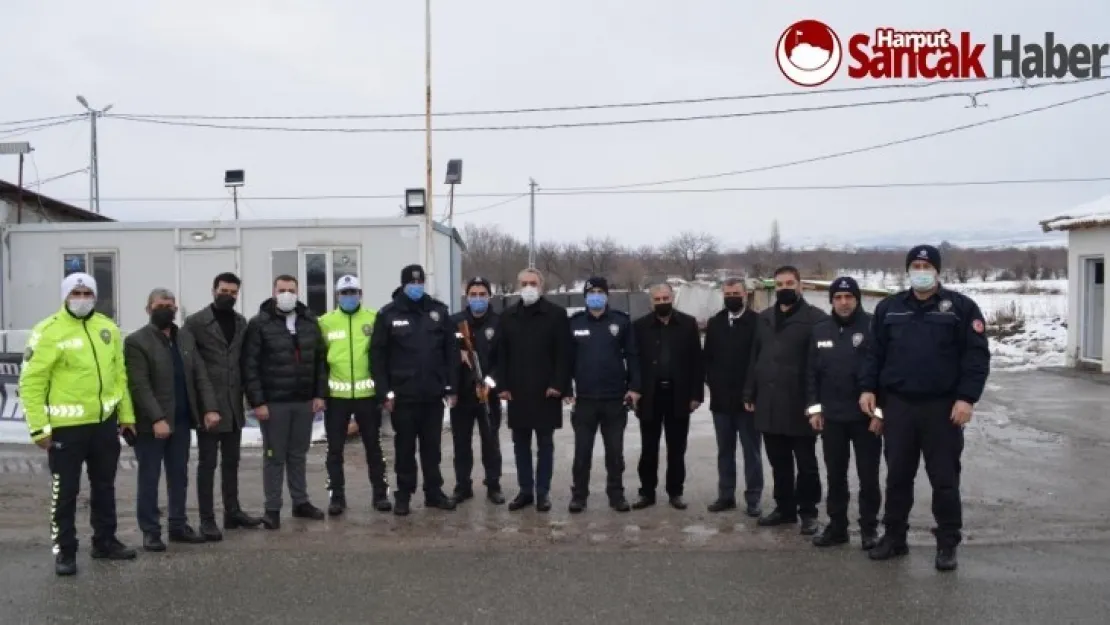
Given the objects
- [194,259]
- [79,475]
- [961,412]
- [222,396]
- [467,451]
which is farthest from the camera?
[194,259]

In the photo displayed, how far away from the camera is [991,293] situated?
48469 mm

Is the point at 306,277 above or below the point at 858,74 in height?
below

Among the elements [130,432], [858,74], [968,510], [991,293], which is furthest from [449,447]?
[991,293]

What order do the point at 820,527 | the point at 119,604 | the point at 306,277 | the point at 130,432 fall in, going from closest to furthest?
the point at 119,604, the point at 130,432, the point at 820,527, the point at 306,277

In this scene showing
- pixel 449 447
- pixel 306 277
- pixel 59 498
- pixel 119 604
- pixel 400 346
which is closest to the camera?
pixel 119 604

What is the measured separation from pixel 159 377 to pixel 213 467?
872mm

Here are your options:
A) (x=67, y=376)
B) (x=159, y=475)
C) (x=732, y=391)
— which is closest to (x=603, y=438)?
(x=732, y=391)

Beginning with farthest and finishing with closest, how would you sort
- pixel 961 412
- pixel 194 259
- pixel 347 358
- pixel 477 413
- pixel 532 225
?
pixel 532 225 → pixel 194 259 → pixel 477 413 → pixel 347 358 → pixel 961 412

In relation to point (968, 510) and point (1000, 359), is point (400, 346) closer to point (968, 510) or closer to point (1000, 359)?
point (968, 510)

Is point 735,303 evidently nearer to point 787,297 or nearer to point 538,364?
point 787,297

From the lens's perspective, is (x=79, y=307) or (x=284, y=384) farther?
(x=284, y=384)

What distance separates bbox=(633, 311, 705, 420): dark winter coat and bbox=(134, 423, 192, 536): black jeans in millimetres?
3643

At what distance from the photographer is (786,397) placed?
724 centimetres

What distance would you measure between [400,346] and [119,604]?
300 cm
